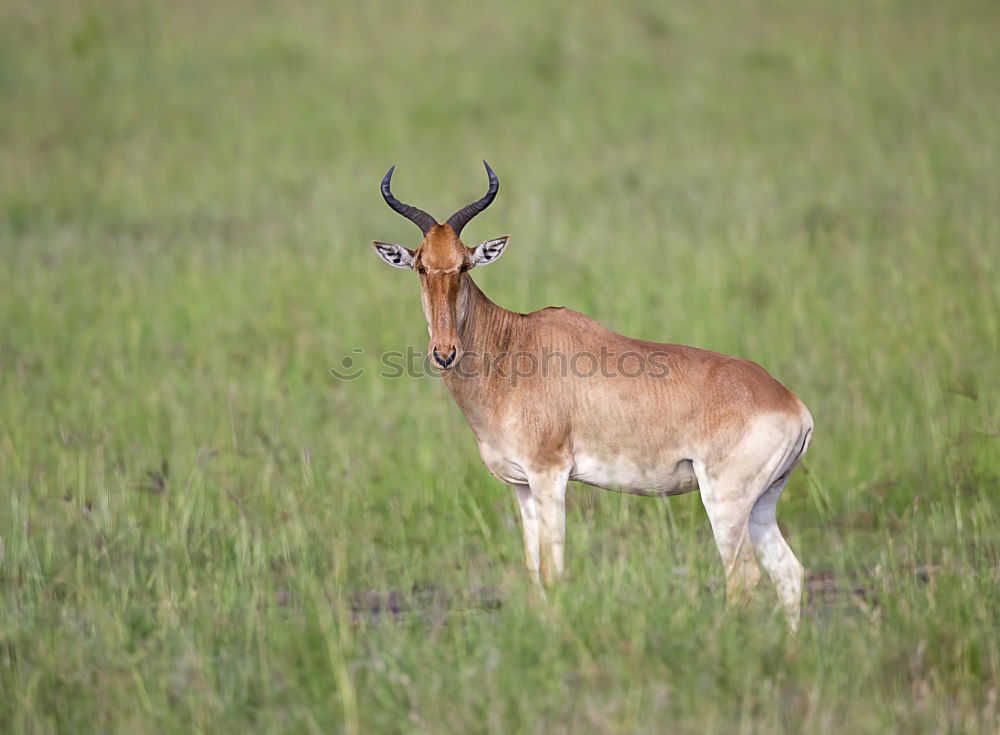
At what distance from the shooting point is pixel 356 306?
13734mm

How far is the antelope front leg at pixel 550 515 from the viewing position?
7066 millimetres

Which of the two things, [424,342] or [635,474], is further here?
[424,342]

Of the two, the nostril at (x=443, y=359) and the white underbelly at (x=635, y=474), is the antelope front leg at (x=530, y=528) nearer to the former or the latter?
the white underbelly at (x=635, y=474)

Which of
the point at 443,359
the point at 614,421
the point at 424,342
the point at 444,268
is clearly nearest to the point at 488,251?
the point at 444,268

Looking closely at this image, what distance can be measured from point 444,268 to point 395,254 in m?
0.44

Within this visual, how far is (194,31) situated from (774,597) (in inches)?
841

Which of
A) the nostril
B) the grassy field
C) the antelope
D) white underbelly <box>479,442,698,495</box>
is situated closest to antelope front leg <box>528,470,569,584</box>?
the antelope

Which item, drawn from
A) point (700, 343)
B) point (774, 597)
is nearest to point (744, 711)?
point (774, 597)

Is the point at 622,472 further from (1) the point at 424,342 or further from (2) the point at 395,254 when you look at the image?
(1) the point at 424,342

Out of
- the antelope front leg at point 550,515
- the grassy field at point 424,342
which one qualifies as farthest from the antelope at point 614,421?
the grassy field at point 424,342

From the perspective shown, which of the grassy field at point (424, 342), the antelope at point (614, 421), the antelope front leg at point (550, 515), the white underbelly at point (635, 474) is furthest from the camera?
the white underbelly at point (635, 474)

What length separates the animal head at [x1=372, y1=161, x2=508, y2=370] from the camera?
7059 mm

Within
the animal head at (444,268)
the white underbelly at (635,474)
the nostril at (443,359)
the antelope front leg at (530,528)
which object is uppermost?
the animal head at (444,268)

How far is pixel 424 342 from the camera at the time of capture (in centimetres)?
1291
